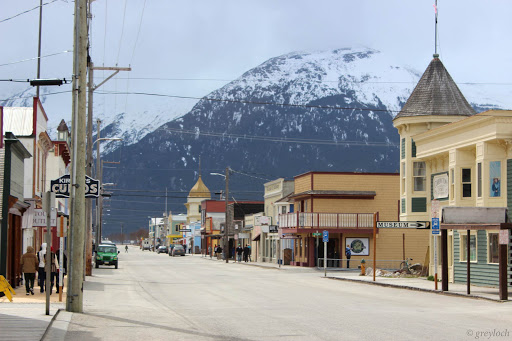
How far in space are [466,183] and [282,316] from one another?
19088 millimetres

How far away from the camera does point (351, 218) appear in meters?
61.6

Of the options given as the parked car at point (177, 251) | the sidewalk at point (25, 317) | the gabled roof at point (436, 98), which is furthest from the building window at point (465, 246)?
the parked car at point (177, 251)

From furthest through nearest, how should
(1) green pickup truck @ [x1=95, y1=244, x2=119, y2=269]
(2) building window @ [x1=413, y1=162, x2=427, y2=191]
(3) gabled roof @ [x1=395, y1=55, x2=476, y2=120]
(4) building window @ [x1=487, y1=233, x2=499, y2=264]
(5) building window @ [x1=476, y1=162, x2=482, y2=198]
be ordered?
1. (1) green pickup truck @ [x1=95, y1=244, x2=119, y2=269]
2. (2) building window @ [x1=413, y1=162, x2=427, y2=191]
3. (3) gabled roof @ [x1=395, y1=55, x2=476, y2=120]
4. (5) building window @ [x1=476, y1=162, x2=482, y2=198]
5. (4) building window @ [x1=487, y1=233, x2=499, y2=264]

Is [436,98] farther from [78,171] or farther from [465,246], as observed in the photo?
[78,171]

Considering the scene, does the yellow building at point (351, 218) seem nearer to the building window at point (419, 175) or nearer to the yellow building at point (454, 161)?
the building window at point (419, 175)

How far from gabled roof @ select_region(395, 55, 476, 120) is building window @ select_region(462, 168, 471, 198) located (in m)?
6.76

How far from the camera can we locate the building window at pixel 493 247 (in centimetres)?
3303

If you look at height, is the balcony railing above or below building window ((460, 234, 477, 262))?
above

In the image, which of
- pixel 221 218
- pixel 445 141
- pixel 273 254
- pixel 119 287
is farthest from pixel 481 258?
pixel 221 218

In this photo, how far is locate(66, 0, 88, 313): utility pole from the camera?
19734mm

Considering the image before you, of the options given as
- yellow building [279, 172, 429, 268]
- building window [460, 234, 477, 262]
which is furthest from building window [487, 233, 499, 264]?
yellow building [279, 172, 429, 268]

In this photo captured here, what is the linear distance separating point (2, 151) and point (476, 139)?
18522 millimetres

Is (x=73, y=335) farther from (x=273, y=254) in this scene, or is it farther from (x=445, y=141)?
(x=273, y=254)

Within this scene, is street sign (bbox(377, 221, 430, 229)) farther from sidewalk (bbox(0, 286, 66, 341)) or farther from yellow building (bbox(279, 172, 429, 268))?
yellow building (bbox(279, 172, 429, 268))
